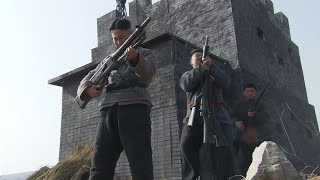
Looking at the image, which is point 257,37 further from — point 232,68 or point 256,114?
point 256,114

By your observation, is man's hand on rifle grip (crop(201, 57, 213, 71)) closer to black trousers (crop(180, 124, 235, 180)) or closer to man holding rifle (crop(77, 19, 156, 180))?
black trousers (crop(180, 124, 235, 180))

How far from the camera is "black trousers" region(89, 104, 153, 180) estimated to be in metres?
2.65

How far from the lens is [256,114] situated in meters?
5.44

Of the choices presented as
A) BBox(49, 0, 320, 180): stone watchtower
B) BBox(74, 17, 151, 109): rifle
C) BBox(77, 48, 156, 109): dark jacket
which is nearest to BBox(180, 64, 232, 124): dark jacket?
BBox(77, 48, 156, 109): dark jacket

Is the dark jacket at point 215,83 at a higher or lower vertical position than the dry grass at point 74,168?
higher

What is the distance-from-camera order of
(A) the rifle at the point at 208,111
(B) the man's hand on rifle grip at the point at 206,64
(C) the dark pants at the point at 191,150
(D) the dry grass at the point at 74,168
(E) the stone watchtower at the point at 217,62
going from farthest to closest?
(E) the stone watchtower at the point at 217,62
(D) the dry grass at the point at 74,168
(B) the man's hand on rifle grip at the point at 206,64
(C) the dark pants at the point at 191,150
(A) the rifle at the point at 208,111

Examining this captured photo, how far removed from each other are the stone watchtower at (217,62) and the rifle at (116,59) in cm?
304

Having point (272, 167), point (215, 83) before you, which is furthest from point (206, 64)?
point (272, 167)

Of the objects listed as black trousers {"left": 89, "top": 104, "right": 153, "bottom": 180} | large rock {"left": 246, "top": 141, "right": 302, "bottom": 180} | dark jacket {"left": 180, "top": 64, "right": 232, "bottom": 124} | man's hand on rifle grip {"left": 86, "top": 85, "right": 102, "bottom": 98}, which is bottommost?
large rock {"left": 246, "top": 141, "right": 302, "bottom": 180}

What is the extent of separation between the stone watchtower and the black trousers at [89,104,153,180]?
3049mm

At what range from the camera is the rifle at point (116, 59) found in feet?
9.38

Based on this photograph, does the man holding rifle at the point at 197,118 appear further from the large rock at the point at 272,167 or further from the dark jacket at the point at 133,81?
the large rock at the point at 272,167

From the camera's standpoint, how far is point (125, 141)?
270 cm

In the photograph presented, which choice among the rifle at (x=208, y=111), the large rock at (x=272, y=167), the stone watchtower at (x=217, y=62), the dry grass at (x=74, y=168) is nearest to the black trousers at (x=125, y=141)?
the large rock at (x=272, y=167)
